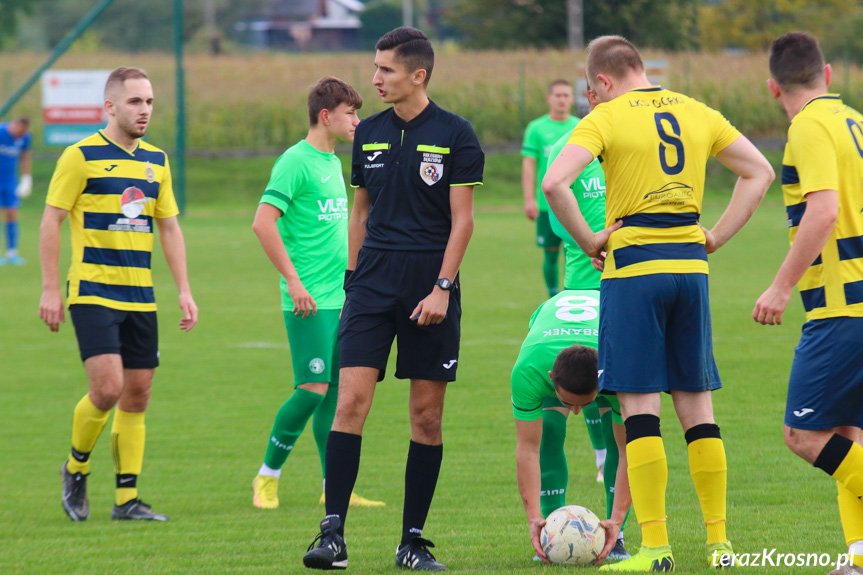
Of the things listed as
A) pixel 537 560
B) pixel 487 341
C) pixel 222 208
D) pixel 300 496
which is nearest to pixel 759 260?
pixel 487 341

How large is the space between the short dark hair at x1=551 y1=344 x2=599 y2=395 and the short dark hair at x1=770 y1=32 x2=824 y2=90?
136 cm

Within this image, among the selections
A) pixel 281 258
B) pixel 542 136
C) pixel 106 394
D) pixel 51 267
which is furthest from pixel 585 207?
A: pixel 542 136

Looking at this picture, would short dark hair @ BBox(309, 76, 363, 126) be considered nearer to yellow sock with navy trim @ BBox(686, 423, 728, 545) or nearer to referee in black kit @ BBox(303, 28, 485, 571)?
referee in black kit @ BBox(303, 28, 485, 571)

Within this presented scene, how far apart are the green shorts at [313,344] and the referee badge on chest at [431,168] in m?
1.81

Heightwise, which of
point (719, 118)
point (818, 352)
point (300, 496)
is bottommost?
point (300, 496)

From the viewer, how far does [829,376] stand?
13.9ft

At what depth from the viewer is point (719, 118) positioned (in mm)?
4488

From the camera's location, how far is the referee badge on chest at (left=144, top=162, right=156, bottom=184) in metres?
5.94

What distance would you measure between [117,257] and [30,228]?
2227 cm

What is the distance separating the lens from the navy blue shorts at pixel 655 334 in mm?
4305

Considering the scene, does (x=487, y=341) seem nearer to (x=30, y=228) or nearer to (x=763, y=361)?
(x=763, y=361)

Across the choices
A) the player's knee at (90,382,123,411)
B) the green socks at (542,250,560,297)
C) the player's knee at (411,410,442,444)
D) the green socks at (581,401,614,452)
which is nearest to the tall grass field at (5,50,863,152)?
the green socks at (542,250,560,297)

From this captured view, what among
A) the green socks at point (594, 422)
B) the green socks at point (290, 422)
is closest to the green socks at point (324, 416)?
the green socks at point (290, 422)

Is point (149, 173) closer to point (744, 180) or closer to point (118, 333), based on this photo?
point (118, 333)
